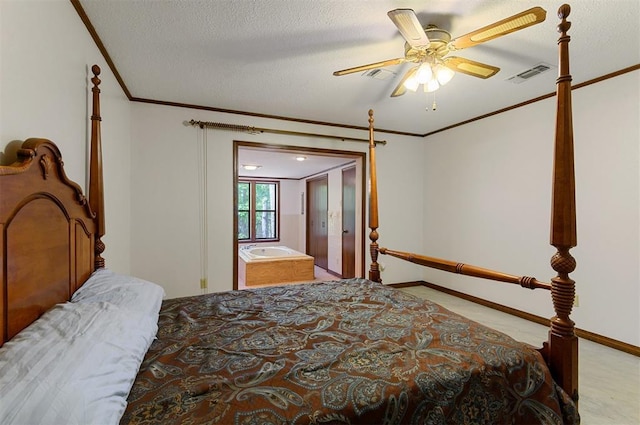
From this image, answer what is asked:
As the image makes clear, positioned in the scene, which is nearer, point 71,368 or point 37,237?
point 71,368

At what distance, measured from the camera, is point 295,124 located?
3773mm

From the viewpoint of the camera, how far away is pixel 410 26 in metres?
1.53

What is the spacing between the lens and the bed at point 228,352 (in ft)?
2.60

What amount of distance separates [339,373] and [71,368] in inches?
30.5

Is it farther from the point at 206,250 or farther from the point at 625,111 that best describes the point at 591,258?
the point at 206,250

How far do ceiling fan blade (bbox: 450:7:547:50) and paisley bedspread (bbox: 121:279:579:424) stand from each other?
1.49 m

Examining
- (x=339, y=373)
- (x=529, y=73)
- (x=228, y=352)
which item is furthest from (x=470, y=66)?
(x=228, y=352)

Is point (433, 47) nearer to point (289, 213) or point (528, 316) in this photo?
point (528, 316)

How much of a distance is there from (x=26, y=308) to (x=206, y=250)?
7.67 ft

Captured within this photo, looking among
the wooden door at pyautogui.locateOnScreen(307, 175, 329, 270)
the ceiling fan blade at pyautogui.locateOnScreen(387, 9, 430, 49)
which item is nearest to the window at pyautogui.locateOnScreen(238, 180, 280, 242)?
the wooden door at pyautogui.locateOnScreen(307, 175, 329, 270)

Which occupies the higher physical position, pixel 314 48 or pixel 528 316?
pixel 314 48

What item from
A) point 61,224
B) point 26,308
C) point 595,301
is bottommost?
point 595,301

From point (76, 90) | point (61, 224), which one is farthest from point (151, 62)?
point (61, 224)

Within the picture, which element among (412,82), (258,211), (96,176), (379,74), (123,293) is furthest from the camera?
(258,211)
